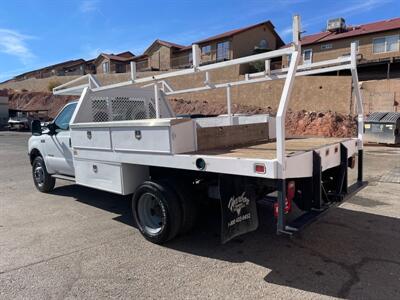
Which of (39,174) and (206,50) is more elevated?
(206,50)

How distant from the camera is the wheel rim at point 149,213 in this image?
481 cm

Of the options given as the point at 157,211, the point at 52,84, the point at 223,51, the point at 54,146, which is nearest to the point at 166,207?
the point at 157,211

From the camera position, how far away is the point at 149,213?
491 centimetres

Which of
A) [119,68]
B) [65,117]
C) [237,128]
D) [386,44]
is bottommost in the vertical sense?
[237,128]

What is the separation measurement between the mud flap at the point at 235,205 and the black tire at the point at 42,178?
16.4 feet

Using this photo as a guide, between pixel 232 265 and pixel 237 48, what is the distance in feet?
152

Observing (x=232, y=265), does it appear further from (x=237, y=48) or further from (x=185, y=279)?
(x=237, y=48)

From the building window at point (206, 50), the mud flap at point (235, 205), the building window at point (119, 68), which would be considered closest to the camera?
the mud flap at point (235, 205)

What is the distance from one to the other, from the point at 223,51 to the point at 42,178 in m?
43.0

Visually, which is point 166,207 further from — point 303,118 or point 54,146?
point 303,118

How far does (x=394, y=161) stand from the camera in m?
12.0

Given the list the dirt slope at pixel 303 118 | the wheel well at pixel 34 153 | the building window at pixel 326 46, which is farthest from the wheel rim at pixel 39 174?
the building window at pixel 326 46

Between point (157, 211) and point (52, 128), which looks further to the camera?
point (52, 128)

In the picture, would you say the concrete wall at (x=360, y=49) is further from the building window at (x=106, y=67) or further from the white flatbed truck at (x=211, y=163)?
the building window at (x=106, y=67)
